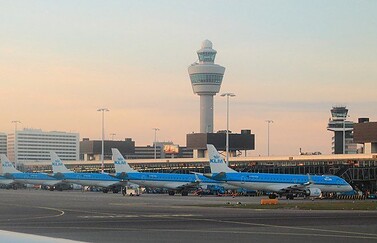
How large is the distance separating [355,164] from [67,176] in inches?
2220

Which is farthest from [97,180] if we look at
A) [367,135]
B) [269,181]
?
[367,135]

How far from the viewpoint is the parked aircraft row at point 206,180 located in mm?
105000

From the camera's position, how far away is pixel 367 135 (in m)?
170

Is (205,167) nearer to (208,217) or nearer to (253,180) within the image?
(253,180)

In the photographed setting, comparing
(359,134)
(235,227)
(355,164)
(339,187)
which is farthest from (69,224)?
(359,134)

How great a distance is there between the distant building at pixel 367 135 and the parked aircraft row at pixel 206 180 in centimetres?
5403

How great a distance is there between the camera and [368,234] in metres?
35.6

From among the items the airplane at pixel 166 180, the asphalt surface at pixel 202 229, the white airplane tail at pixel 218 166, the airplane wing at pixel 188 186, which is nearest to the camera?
the asphalt surface at pixel 202 229

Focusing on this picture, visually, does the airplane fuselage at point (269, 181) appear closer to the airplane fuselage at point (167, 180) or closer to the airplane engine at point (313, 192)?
the airplane engine at point (313, 192)

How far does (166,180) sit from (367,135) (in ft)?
221

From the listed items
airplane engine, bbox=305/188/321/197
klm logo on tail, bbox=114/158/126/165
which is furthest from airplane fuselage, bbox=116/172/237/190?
airplane engine, bbox=305/188/321/197

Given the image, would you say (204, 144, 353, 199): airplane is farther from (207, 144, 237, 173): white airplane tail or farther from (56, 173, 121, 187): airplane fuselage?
(56, 173, 121, 187): airplane fuselage

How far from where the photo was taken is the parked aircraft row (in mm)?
105000

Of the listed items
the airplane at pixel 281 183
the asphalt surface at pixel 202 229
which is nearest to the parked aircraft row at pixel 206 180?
the airplane at pixel 281 183
